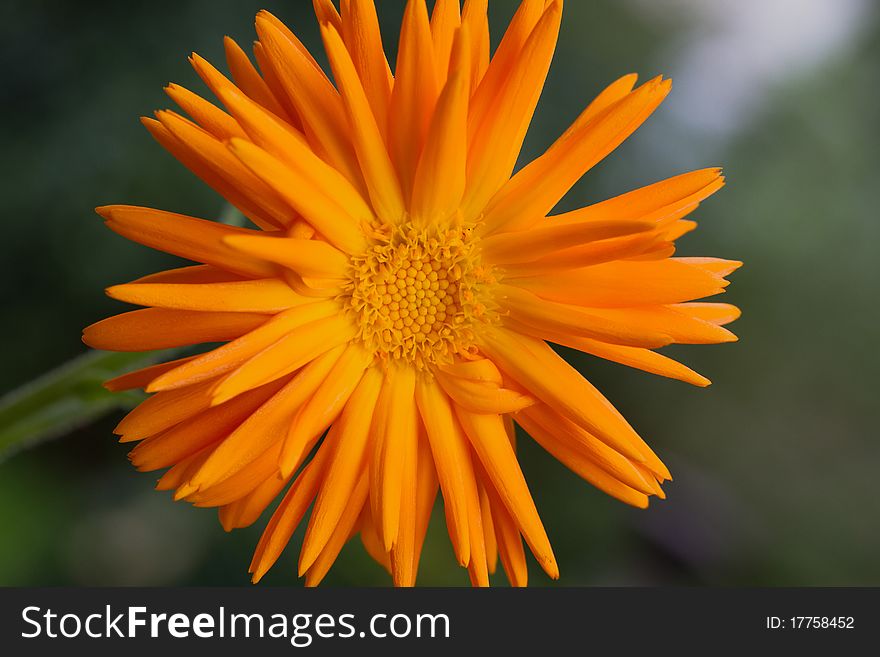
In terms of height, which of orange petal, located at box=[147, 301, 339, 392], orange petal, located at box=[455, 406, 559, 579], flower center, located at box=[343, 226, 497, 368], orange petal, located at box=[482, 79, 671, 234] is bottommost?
orange petal, located at box=[455, 406, 559, 579]

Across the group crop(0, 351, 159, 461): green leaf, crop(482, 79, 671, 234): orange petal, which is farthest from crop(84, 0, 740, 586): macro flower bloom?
crop(0, 351, 159, 461): green leaf

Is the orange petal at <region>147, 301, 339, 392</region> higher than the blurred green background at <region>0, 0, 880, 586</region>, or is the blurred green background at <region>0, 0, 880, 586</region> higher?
the blurred green background at <region>0, 0, 880, 586</region>

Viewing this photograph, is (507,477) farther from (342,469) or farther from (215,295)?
(215,295)

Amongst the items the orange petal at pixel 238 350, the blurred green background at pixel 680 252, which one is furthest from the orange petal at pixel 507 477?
the blurred green background at pixel 680 252

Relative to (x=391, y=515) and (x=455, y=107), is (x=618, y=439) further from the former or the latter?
(x=455, y=107)

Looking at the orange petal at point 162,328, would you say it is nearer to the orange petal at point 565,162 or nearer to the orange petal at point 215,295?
the orange petal at point 215,295

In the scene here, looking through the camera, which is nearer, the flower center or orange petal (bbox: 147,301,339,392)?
orange petal (bbox: 147,301,339,392)

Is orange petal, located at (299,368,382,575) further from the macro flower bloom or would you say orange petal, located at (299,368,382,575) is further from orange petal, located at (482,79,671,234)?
orange petal, located at (482,79,671,234)

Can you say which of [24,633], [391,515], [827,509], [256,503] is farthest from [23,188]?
[827,509]
